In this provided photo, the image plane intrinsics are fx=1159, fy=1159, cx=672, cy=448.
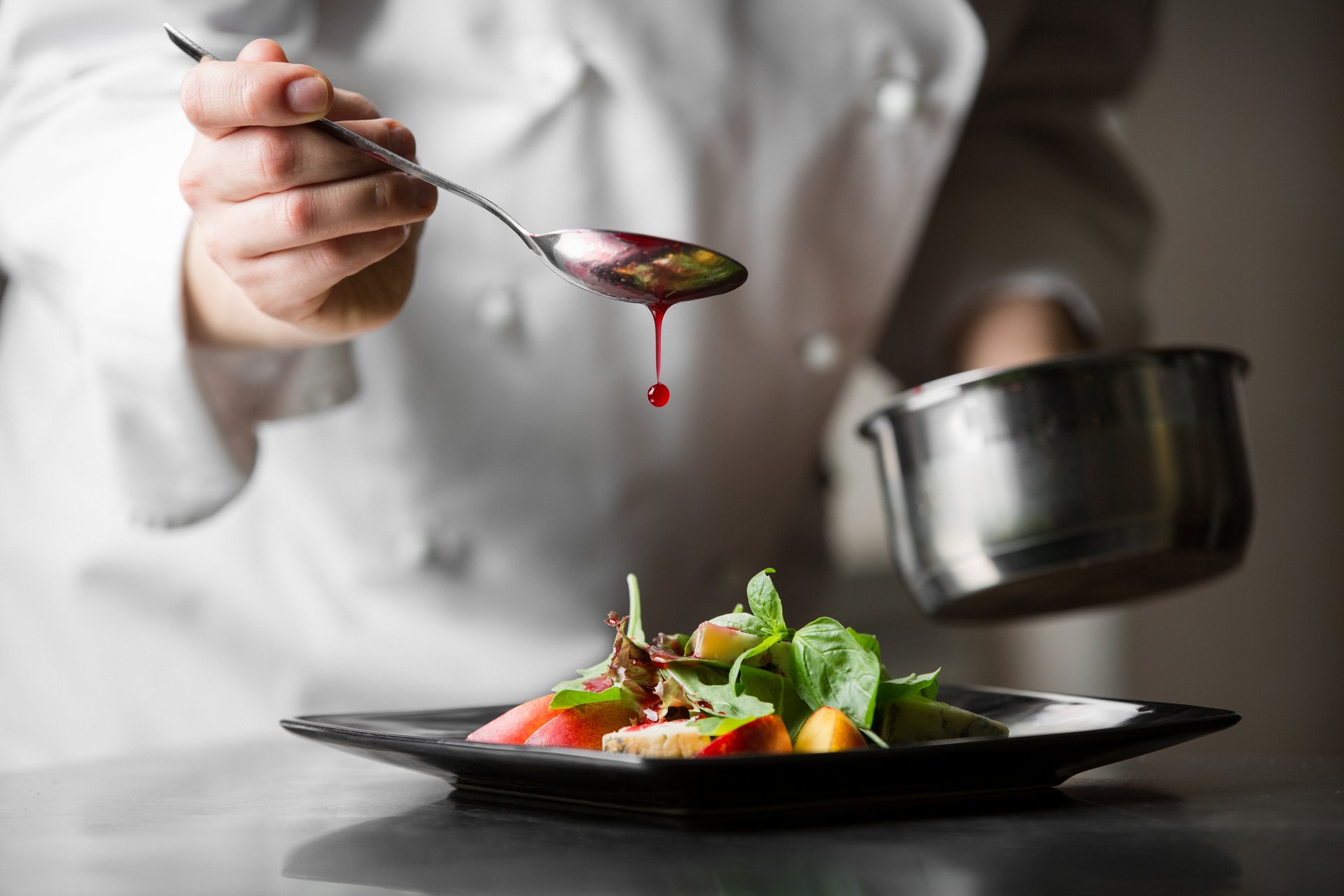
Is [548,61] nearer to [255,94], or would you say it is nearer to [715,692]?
[255,94]

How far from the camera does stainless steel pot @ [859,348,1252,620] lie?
2.52ft

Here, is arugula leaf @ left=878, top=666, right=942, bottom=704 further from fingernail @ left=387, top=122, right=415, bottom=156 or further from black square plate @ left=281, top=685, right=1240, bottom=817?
fingernail @ left=387, top=122, right=415, bottom=156

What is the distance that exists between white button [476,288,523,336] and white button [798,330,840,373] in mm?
309

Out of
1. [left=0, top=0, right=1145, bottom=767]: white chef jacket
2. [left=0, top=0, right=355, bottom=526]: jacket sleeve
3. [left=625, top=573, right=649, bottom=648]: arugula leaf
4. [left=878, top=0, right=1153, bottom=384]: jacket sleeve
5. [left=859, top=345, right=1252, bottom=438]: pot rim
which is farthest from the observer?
[left=878, top=0, right=1153, bottom=384]: jacket sleeve

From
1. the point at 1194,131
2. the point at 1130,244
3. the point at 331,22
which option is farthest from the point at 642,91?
the point at 1194,131

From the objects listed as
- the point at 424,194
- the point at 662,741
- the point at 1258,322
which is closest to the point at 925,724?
the point at 662,741

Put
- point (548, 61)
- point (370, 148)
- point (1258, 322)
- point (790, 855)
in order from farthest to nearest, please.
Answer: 1. point (1258, 322)
2. point (548, 61)
3. point (370, 148)
4. point (790, 855)

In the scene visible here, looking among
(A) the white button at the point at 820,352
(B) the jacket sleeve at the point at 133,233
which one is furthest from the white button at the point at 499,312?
(A) the white button at the point at 820,352

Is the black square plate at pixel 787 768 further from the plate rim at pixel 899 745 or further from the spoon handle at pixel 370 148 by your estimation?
the spoon handle at pixel 370 148

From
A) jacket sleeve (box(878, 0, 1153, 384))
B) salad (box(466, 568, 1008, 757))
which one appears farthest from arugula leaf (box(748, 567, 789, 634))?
jacket sleeve (box(878, 0, 1153, 384))

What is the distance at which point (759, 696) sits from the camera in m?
0.50

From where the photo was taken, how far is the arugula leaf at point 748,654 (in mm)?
476

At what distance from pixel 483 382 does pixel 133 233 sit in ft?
1.11

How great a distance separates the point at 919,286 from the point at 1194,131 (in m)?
1.02
